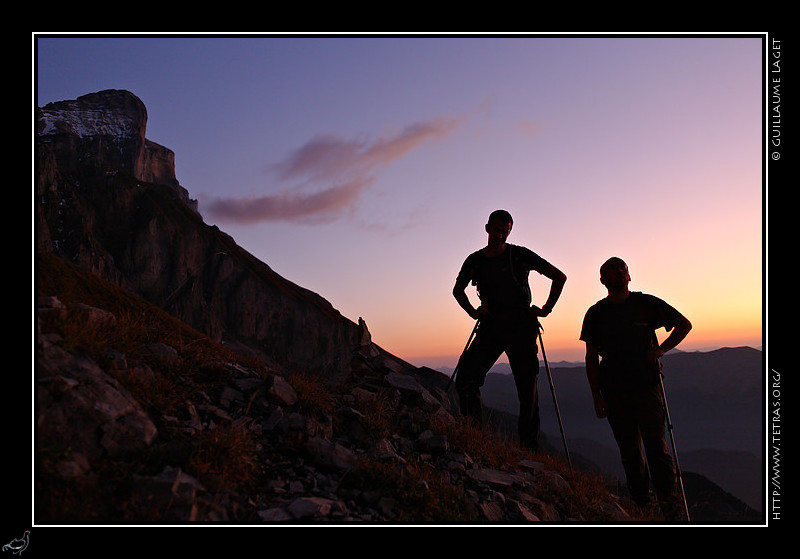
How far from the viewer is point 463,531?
3.95 metres

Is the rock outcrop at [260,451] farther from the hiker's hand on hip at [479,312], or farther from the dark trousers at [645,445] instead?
the hiker's hand on hip at [479,312]

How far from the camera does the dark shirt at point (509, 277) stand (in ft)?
23.2

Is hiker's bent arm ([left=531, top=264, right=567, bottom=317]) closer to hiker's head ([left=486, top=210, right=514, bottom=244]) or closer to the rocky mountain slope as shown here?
hiker's head ([left=486, top=210, right=514, bottom=244])

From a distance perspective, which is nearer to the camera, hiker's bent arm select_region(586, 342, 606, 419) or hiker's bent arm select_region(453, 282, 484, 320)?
hiker's bent arm select_region(586, 342, 606, 419)

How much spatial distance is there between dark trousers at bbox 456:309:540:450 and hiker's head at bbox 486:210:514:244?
1165 millimetres

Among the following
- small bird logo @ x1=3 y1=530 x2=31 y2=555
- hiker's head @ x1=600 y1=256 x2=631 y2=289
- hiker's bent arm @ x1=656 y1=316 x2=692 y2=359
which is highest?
hiker's head @ x1=600 y1=256 x2=631 y2=289

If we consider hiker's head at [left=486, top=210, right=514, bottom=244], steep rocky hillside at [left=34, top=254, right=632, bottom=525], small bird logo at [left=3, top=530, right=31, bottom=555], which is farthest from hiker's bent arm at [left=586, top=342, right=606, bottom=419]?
small bird logo at [left=3, top=530, right=31, bottom=555]

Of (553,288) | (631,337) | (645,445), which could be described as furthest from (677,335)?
(553,288)

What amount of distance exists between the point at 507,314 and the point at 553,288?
0.77m

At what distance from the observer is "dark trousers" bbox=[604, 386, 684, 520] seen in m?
5.63
